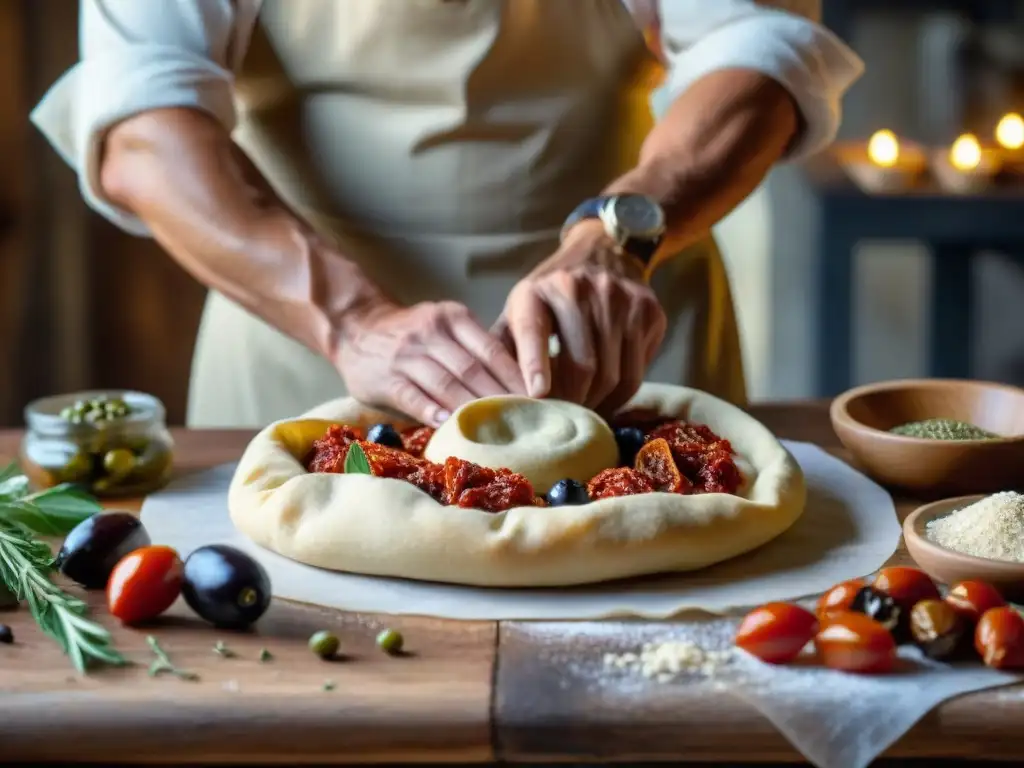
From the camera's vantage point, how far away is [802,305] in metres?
5.78

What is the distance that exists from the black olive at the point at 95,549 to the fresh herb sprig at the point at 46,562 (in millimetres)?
36

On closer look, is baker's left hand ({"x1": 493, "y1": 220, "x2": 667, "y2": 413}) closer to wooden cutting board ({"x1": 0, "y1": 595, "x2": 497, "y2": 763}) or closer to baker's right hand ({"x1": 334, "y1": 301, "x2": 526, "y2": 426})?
baker's right hand ({"x1": 334, "y1": 301, "x2": 526, "y2": 426})

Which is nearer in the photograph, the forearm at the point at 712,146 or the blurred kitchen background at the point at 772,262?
the forearm at the point at 712,146

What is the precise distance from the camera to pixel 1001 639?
47.5 inches

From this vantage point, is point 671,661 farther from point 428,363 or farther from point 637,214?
point 637,214

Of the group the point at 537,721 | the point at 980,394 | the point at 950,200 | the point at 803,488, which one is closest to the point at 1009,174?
the point at 950,200

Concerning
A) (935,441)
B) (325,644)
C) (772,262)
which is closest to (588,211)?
(935,441)

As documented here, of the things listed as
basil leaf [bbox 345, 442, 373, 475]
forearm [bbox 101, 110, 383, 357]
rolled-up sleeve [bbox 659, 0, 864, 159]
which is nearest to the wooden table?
basil leaf [bbox 345, 442, 373, 475]

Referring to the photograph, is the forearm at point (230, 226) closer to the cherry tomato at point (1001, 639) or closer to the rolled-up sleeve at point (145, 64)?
the rolled-up sleeve at point (145, 64)

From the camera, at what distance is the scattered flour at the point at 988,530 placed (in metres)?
1.40

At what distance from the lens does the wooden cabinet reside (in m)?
3.90

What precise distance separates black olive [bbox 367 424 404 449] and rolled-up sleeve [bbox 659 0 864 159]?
3.20 ft

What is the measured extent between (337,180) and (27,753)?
1347 mm

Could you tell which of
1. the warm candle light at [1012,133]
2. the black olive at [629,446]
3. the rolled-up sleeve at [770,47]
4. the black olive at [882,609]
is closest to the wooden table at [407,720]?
the black olive at [882,609]
